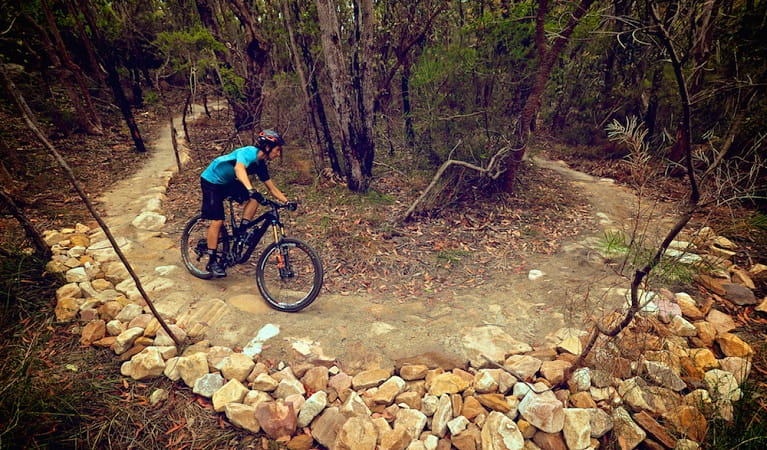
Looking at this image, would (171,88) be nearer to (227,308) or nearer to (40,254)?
(40,254)

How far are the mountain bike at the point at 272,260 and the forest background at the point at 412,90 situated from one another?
6.30ft

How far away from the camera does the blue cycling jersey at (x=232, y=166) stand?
4.13 m

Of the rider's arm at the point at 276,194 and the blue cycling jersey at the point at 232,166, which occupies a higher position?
the blue cycling jersey at the point at 232,166

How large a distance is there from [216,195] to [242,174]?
2.14 ft

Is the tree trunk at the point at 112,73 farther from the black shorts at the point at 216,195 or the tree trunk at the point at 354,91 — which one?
the black shorts at the point at 216,195

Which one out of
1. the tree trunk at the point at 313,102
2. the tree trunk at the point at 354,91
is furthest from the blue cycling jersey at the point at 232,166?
the tree trunk at the point at 313,102

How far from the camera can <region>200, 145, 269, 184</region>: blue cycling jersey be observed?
4.13 metres

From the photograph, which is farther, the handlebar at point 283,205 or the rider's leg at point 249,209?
the rider's leg at point 249,209

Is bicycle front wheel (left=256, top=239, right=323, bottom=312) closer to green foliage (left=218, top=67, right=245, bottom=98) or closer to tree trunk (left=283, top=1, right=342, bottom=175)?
tree trunk (left=283, top=1, right=342, bottom=175)

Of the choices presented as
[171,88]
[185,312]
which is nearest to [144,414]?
[185,312]

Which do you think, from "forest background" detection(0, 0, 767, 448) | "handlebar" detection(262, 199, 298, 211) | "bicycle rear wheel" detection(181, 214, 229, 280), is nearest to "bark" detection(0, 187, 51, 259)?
"forest background" detection(0, 0, 767, 448)

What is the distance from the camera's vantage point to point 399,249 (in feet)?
19.4

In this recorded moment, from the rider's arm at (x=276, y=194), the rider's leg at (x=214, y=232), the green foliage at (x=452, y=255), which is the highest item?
the rider's arm at (x=276, y=194)

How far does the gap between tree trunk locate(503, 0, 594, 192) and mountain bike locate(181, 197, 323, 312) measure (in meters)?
4.58
